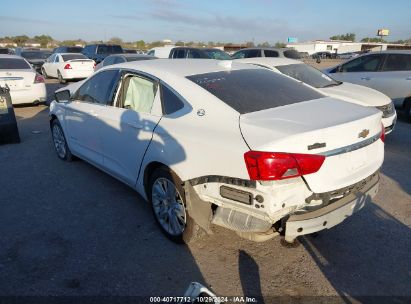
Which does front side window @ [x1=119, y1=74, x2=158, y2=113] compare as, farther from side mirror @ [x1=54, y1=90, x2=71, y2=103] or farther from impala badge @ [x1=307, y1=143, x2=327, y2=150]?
impala badge @ [x1=307, y1=143, x2=327, y2=150]

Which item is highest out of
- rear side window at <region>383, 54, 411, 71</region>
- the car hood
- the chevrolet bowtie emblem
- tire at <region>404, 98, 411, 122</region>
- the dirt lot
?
rear side window at <region>383, 54, 411, 71</region>

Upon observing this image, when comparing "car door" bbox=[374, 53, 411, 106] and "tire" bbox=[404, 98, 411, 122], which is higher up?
"car door" bbox=[374, 53, 411, 106]

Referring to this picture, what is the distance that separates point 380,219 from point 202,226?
2100mm

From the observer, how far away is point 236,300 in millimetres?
2643

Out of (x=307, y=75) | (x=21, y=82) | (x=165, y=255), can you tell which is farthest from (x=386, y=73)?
(x=21, y=82)

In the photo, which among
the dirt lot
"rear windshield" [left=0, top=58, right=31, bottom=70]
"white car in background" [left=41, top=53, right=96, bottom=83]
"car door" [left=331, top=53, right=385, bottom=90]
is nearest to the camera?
the dirt lot

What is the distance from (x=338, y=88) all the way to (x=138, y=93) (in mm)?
4536

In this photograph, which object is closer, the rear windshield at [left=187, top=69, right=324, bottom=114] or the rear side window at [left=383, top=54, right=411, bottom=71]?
the rear windshield at [left=187, top=69, right=324, bottom=114]

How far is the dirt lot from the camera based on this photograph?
9.08ft

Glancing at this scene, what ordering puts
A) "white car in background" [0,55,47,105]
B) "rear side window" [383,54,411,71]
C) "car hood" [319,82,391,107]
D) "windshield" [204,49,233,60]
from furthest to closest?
"windshield" [204,49,233,60], "white car in background" [0,55,47,105], "rear side window" [383,54,411,71], "car hood" [319,82,391,107]

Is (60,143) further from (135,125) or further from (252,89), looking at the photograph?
(252,89)

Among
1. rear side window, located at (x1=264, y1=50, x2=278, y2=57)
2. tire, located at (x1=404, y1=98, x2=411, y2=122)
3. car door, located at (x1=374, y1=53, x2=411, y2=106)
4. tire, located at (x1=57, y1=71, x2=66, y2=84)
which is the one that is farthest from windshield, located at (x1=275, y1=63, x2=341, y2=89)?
tire, located at (x1=57, y1=71, x2=66, y2=84)

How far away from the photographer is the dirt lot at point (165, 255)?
2.77 m

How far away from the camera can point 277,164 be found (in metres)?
2.39
